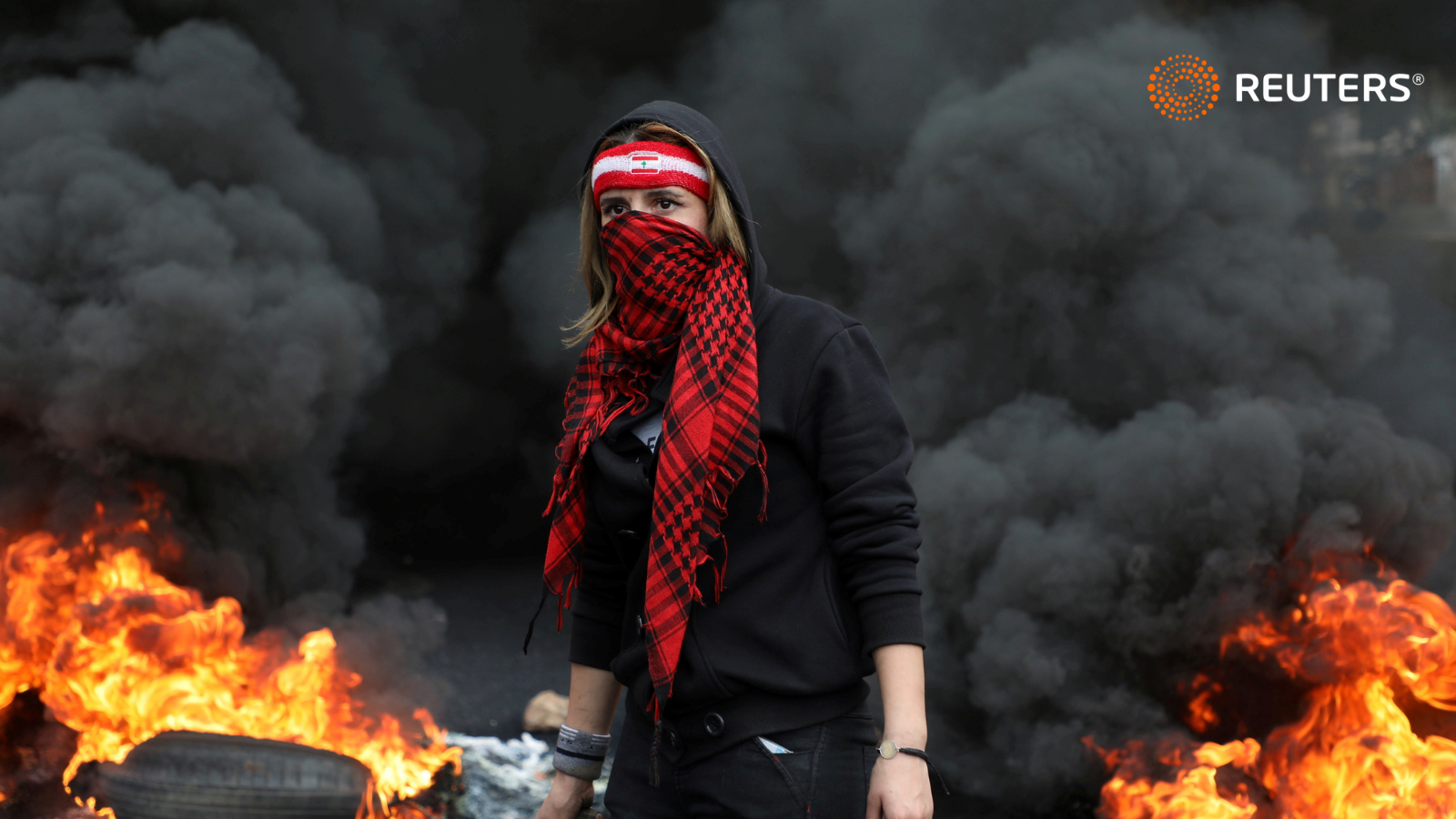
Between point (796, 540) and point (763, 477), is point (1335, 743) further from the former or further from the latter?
point (763, 477)

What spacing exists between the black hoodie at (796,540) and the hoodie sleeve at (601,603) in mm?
171

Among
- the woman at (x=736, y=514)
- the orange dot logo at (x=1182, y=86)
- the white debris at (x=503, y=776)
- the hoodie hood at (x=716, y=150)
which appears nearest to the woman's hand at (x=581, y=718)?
the woman at (x=736, y=514)

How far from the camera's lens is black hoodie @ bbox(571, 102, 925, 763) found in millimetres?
1537

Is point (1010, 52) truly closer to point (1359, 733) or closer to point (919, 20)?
point (919, 20)

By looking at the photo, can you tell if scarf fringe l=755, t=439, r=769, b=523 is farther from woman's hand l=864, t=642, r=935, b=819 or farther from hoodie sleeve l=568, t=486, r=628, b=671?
hoodie sleeve l=568, t=486, r=628, b=671

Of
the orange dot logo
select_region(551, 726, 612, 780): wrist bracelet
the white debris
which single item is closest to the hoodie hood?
select_region(551, 726, 612, 780): wrist bracelet

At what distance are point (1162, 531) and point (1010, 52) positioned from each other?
391 cm

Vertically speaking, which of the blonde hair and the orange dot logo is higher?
the orange dot logo

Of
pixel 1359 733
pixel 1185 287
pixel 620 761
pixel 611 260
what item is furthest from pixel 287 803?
pixel 1185 287

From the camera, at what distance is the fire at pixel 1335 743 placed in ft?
17.2

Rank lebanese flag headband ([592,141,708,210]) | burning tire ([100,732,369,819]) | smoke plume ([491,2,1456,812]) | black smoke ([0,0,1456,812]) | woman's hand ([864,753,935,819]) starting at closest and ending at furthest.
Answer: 1. woman's hand ([864,753,935,819])
2. lebanese flag headband ([592,141,708,210])
3. burning tire ([100,732,369,819])
4. smoke plume ([491,2,1456,812])
5. black smoke ([0,0,1456,812])

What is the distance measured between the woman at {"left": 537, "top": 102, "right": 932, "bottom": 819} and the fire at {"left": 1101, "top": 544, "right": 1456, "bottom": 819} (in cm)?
457

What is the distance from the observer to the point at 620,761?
1.75m

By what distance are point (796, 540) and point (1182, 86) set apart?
6.94 metres
